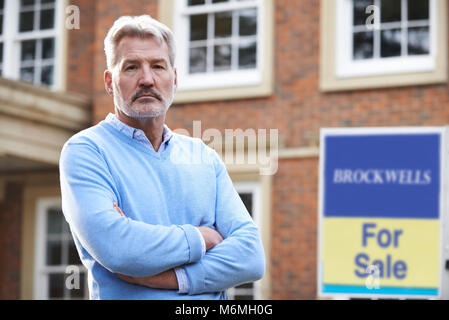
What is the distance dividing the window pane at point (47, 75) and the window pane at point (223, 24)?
2.56 m

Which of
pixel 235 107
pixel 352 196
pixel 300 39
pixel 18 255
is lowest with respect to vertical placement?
pixel 18 255

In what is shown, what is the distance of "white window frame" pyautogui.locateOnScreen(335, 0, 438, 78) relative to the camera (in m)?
9.55

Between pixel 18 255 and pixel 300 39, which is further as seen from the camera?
pixel 18 255

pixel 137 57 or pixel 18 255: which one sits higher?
pixel 137 57

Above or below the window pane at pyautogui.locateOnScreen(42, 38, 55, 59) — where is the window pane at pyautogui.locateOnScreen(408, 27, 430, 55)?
below

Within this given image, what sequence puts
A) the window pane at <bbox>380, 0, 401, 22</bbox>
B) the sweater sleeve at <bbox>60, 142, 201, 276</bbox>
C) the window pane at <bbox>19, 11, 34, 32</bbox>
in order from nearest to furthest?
the sweater sleeve at <bbox>60, 142, 201, 276</bbox>
the window pane at <bbox>380, 0, 401, 22</bbox>
the window pane at <bbox>19, 11, 34, 32</bbox>

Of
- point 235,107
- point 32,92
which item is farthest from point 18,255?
point 235,107

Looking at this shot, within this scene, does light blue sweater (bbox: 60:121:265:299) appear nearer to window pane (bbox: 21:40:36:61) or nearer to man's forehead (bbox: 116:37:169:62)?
man's forehead (bbox: 116:37:169:62)

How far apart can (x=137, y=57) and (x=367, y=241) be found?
521 cm

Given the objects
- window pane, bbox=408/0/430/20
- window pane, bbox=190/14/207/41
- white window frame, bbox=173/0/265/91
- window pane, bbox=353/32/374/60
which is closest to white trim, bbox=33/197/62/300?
white window frame, bbox=173/0/265/91

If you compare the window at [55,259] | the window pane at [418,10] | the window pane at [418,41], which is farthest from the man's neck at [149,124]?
the window at [55,259]

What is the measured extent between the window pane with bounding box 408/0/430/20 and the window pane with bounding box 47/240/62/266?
557cm

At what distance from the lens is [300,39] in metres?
10.2
